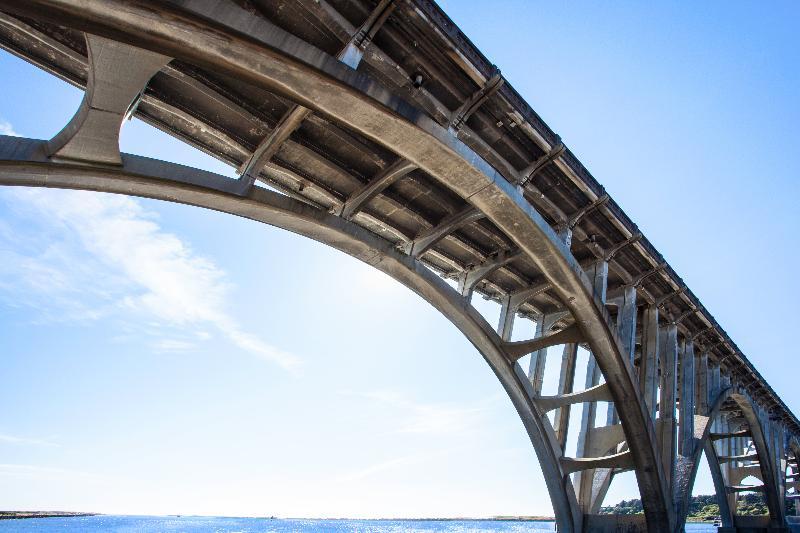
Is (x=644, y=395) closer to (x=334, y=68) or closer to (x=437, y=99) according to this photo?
(x=437, y=99)

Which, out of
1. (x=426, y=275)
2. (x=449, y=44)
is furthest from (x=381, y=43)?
(x=426, y=275)

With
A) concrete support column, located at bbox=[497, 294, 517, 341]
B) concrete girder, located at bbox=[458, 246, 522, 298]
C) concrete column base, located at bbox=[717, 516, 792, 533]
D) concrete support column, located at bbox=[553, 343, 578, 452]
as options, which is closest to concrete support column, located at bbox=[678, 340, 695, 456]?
concrete support column, located at bbox=[553, 343, 578, 452]

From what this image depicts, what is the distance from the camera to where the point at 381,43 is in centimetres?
845

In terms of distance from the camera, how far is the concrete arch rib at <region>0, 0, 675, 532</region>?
5418 millimetres

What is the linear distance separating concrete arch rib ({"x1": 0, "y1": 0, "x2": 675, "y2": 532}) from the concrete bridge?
23 millimetres

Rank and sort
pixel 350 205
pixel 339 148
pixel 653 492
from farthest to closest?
1. pixel 653 492
2. pixel 350 205
3. pixel 339 148

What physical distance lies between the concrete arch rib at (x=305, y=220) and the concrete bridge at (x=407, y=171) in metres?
0.04

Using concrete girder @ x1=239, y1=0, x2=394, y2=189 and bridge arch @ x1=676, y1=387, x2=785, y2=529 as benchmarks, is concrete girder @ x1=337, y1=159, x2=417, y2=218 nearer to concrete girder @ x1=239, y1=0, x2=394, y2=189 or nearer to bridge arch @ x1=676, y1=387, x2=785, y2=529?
concrete girder @ x1=239, y1=0, x2=394, y2=189

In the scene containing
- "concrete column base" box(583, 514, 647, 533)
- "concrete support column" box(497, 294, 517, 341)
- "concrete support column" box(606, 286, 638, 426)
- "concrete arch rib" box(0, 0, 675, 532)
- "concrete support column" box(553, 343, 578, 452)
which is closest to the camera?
"concrete arch rib" box(0, 0, 675, 532)

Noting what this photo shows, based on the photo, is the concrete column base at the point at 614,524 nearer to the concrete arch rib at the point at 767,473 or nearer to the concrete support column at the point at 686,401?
the concrete support column at the point at 686,401

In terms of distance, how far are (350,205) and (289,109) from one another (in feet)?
9.17

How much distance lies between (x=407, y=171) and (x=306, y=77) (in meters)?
4.21

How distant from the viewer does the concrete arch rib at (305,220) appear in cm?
751

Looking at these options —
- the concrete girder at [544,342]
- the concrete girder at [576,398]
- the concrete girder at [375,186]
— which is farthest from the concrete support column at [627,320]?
the concrete girder at [375,186]
